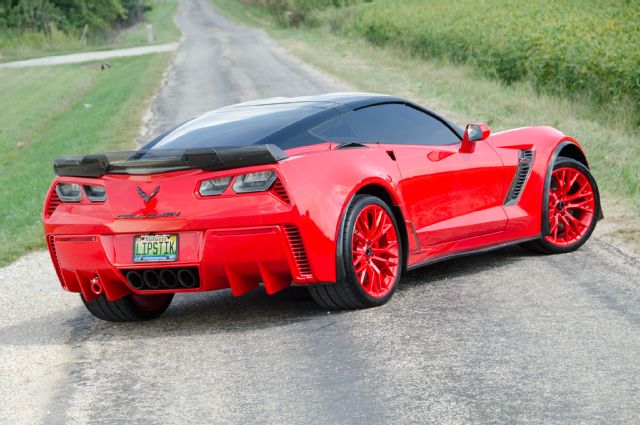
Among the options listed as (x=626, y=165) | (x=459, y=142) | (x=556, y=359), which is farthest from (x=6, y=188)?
(x=556, y=359)

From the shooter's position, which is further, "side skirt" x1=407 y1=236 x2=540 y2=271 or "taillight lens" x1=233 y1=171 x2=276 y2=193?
"side skirt" x1=407 y1=236 x2=540 y2=271

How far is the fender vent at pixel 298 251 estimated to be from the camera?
649 centimetres

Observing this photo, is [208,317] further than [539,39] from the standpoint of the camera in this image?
No

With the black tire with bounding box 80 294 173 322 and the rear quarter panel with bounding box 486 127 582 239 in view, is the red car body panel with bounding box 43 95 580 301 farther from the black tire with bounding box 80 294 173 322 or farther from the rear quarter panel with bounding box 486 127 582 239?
the rear quarter panel with bounding box 486 127 582 239

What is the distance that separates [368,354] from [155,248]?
1.48 metres

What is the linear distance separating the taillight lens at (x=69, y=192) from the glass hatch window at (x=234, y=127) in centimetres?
59

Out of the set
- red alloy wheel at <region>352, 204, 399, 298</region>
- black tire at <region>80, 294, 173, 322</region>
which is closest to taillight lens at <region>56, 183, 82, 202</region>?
black tire at <region>80, 294, 173, 322</region>

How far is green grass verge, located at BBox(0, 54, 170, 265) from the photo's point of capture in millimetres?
15071

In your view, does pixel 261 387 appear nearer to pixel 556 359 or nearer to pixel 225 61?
pixel 556 359

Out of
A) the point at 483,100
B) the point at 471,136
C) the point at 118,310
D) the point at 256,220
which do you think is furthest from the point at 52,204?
Result: the point at 483,100

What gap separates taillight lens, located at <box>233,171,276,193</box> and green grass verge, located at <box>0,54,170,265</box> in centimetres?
487

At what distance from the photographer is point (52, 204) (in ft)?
23.7

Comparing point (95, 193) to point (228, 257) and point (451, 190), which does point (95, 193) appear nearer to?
point (228, 257)

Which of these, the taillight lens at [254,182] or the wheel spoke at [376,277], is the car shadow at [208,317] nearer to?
the wheel spoke at [376,277]
